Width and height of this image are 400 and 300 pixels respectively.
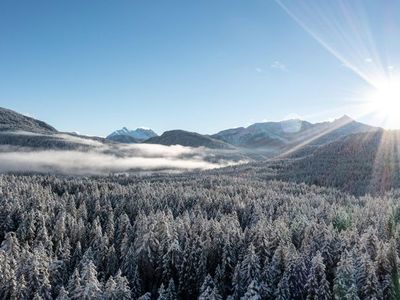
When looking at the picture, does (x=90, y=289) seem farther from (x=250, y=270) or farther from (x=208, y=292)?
(x=250, y=270)

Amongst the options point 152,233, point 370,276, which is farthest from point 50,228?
point 370,276

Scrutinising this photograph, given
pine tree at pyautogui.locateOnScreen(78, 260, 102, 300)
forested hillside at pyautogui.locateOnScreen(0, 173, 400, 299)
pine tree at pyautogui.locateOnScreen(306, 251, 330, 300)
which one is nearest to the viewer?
pine tree at pyautogui.locateOnScreen(78, 260, 102, 300)

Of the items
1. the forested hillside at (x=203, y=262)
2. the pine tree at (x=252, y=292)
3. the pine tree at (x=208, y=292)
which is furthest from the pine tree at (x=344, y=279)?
the pine tree at (x=208, y=292)

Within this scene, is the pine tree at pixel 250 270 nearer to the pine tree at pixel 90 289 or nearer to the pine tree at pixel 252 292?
the pine tree at pixel 252 292

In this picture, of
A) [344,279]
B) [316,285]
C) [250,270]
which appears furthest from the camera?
[250,270]

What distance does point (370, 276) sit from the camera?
56.5 m

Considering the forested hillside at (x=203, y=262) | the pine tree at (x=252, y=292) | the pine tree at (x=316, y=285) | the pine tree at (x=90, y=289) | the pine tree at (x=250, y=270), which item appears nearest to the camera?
the pine tree at (x=90, y=289)

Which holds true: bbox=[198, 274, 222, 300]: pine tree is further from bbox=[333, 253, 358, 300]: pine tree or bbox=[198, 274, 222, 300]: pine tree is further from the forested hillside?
bbox=[333, 253, 358, 300]: pine tree

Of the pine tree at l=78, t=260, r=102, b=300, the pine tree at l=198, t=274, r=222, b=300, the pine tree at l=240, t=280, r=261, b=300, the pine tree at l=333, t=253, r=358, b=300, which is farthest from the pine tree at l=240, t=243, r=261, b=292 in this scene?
the pine tree at l=78, t=260, r=102, b=300

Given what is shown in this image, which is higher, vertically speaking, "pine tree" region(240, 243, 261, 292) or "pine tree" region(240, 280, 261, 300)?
"pine tree" region(240, 243, 261, 292)

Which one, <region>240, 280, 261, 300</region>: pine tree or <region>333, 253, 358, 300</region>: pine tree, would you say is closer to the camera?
<region>333, 253, 358, 300</region>: pine tree

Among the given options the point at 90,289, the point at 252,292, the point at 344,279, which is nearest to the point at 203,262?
the point at 252,292

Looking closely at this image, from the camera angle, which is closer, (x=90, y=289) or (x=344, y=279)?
(x=90, y=289)

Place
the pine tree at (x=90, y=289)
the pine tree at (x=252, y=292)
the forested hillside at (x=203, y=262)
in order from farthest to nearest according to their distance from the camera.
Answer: the pine tree at (x=252, y=292)
the forested hillside at (x=203, y=262)
the pine tree at (x=90, y=289)
